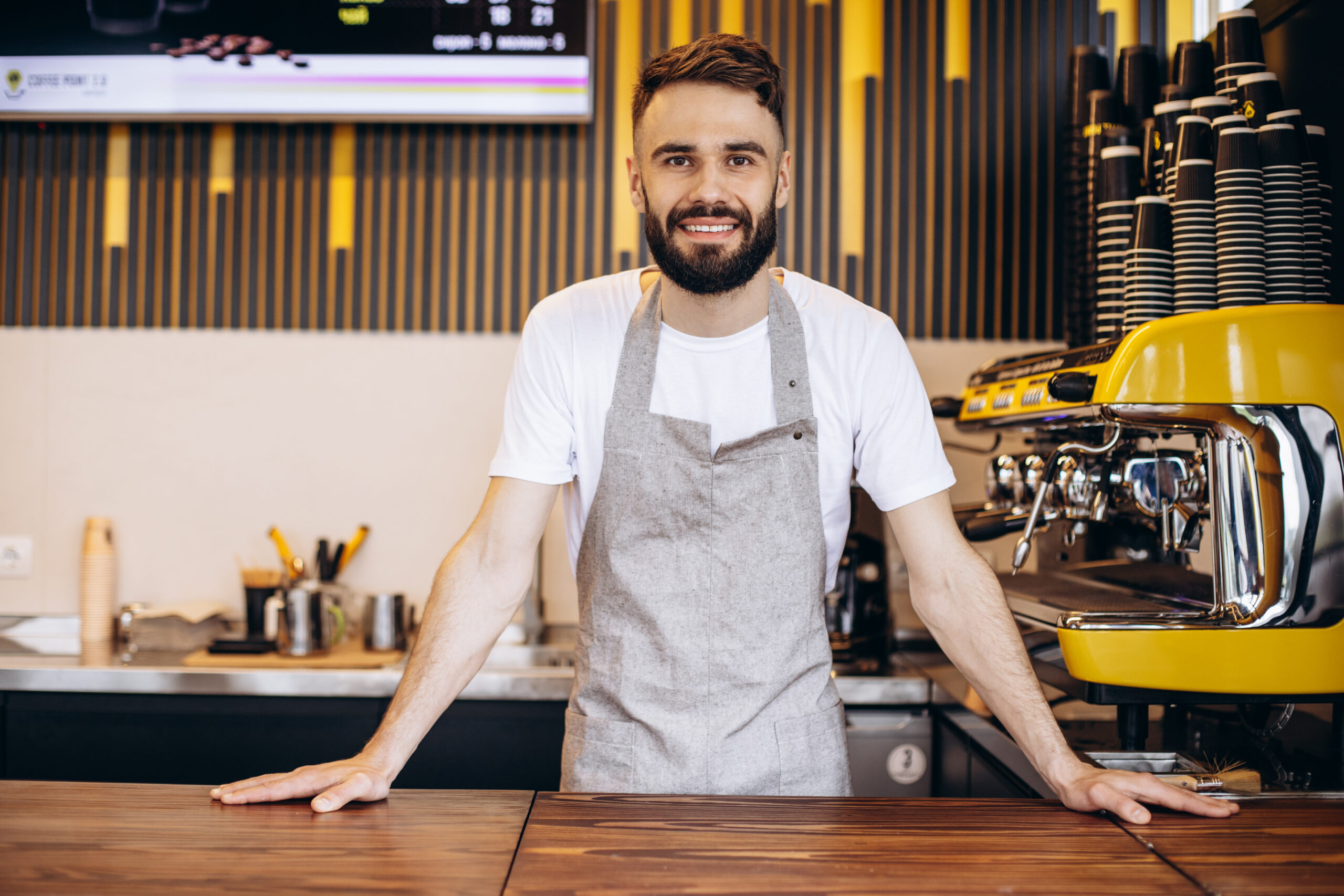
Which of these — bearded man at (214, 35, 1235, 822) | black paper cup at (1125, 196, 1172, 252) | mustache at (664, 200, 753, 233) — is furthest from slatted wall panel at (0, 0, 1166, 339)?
mustache at (664, 200, 753, 233)

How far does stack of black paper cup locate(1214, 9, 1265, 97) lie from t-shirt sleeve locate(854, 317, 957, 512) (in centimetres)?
77

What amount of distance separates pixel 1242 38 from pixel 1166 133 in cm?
17

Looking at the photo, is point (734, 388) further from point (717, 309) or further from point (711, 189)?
point (711, 189)

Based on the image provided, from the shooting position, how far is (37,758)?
1.94 metres

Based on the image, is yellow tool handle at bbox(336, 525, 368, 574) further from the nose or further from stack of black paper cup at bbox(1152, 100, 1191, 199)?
stack of black paper cup at bbox(1152, 100, 1191, 199)

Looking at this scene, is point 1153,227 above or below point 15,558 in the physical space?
above

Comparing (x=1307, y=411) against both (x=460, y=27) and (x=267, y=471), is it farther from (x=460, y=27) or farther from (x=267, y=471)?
(x=267, y=471)

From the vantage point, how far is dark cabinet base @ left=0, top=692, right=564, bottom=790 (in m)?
1.92

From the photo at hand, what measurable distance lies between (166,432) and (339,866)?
186 cm

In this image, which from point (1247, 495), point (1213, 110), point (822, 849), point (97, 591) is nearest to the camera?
point (822, 849)

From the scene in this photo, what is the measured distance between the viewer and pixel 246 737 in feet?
6.32

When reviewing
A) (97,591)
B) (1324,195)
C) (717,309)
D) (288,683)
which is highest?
(1324,195)

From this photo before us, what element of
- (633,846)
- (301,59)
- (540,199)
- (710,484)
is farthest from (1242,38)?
(301,59)

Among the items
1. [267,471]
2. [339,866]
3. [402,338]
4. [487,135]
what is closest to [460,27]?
[487,135]
